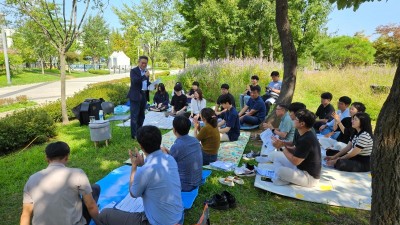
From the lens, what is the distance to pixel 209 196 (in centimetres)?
370

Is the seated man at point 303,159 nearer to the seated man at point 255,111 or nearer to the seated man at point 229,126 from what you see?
the seated man at point 229,126

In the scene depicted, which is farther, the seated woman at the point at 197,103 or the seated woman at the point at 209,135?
the seated woman at the point at 197,103

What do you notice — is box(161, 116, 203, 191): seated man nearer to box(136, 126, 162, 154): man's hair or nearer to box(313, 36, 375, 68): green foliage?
box(136, 126, 162, 154): man's hair

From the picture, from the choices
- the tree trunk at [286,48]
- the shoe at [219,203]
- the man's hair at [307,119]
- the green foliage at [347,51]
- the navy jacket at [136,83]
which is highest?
the green foliage at [347,51]

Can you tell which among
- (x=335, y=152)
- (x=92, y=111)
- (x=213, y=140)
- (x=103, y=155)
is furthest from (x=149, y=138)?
(x=92, y=111)

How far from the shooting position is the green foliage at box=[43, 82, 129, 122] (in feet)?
26.0

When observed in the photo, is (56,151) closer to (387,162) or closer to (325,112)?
(387,162)

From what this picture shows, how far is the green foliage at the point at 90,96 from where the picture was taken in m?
7.94

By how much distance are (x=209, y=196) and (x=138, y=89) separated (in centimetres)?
321

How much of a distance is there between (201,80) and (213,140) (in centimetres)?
811

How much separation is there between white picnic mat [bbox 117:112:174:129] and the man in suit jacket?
4.21ft

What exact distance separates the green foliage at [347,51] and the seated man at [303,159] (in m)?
18.2

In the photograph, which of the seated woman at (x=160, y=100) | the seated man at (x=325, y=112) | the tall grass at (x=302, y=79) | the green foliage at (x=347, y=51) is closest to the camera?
the seated man at (x=325, y=112)

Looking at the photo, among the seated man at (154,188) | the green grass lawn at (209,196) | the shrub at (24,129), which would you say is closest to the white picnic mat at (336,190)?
the green grass lawn at (209,196)
